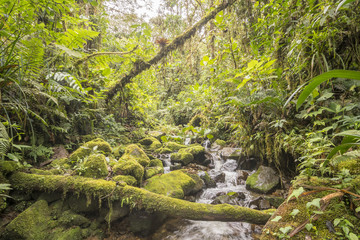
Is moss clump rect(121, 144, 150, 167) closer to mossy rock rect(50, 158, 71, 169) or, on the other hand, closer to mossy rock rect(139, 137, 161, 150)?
mossy rock rect(50, 158, 71, 169)

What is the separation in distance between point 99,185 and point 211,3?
218 inches

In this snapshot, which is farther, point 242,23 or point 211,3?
point 211,3

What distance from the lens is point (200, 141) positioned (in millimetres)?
7684

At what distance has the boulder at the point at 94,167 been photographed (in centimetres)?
305

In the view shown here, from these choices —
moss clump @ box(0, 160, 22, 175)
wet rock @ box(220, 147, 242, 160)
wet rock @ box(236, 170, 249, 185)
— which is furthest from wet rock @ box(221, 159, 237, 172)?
moss clump @ box(0, 160, 22, 175)

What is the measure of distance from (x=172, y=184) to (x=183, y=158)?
6.06ft

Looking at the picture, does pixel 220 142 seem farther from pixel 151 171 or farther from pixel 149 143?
pixel 151 171

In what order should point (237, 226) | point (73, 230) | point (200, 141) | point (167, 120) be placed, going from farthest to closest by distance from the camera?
point (167, 120) → point (200, 141) → point (237, 226) → point (73, 230)

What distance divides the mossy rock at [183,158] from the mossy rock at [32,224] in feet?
11.9

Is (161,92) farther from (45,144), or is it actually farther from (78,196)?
(78,196)

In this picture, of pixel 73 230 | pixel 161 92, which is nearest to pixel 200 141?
pixel 73 230

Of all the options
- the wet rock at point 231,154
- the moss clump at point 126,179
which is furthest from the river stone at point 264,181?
the moss clump at point 126,179

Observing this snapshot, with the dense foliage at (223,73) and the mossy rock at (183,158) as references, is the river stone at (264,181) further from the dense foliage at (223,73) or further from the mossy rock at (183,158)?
the mossy rock at (183,158)

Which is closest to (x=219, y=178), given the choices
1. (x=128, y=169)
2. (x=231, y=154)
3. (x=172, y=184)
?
(x=231, y=154)
